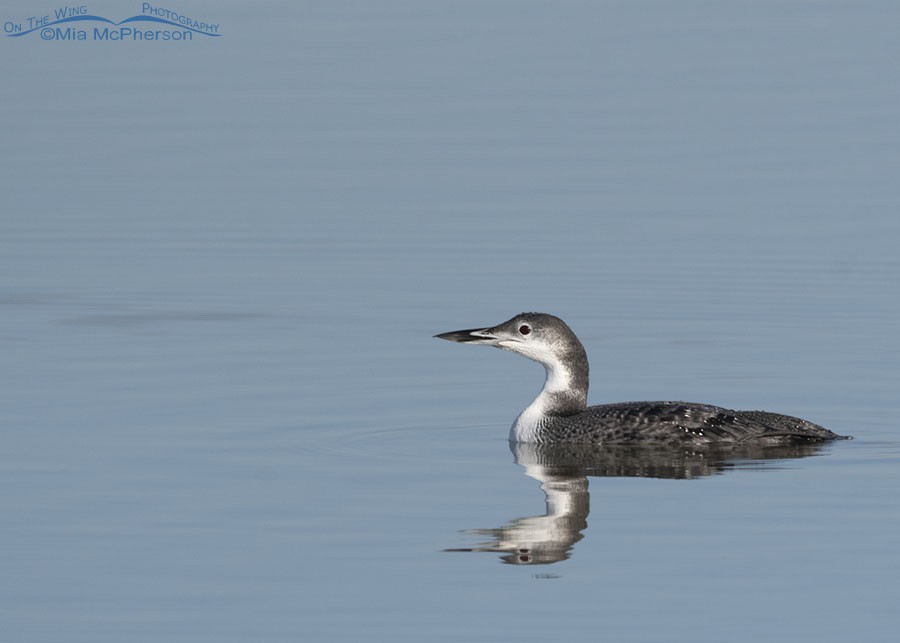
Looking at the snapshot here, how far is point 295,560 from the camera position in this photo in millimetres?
9391

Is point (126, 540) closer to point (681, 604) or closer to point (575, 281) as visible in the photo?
point (681, 604)

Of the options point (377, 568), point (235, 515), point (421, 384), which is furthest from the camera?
point (421, 384)

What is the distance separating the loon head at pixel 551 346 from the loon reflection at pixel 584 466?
0.56 meters

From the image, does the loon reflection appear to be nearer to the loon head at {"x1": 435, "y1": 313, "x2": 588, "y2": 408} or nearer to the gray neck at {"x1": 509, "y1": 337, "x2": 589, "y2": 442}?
the gray neck at {"x1": 509, "y1": 337, "x2": 589, "y2": 442}

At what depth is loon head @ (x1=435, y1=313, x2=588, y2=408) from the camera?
12836 millimetres

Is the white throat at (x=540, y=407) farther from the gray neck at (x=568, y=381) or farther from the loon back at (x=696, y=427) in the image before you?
the loon back at (x=696, y=427)

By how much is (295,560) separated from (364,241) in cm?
973

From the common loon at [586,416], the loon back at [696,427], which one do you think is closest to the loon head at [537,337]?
the common loon at [586,416]

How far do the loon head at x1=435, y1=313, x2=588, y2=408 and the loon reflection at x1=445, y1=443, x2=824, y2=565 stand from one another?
56cm

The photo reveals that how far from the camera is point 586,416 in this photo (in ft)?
40.9

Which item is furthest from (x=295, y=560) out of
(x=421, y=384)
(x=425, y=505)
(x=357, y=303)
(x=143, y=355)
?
(x=357, y=303)

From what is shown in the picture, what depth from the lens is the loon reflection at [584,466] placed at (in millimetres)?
10172

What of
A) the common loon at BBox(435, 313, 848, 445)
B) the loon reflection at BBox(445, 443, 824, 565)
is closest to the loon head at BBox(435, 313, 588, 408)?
the common loon at BBox(435, 313, 848, 445)

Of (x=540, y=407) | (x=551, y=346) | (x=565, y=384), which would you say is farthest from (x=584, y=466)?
(x=551, y=346)
